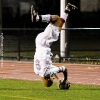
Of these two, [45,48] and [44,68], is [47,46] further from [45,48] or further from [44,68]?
[44,68]

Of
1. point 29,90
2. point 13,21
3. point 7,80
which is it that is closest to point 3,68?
point 7,80

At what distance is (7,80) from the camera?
1909cm

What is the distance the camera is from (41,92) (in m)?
15.8

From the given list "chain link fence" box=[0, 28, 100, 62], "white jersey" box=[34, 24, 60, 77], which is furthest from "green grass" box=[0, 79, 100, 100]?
"chain link fence" box=[0, 28, 100, 62]

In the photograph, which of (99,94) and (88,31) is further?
(88,31)

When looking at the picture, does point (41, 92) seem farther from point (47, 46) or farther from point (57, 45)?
point (57, 45)

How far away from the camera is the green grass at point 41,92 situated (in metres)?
14.8

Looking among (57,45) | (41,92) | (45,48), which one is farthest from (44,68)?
(57,45)

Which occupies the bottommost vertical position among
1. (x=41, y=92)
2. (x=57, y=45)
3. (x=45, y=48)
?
(x=41, y=92)

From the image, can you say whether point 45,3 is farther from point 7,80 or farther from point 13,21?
point 7,80

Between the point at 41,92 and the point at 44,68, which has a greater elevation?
the point at 44,68

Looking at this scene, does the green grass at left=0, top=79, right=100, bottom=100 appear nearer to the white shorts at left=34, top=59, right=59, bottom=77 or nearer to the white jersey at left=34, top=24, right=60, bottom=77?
the white shorts at left=34, top=59, right=59, bottom=77

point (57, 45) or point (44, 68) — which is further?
point (57, 45)

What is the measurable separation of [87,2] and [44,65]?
87.2ft
